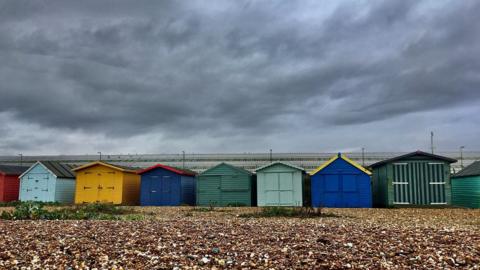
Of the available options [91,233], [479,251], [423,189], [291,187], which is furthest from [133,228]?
[423,189]

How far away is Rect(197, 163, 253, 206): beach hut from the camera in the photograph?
27016 mm

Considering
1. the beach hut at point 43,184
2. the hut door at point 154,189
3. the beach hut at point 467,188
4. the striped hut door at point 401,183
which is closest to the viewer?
the striped hut door at point 401,183

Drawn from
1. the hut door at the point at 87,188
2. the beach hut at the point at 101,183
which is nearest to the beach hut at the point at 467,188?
the beach hut at the point at 101,183

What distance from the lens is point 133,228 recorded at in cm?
989

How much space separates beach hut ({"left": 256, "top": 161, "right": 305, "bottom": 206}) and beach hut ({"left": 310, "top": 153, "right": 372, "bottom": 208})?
110 cm

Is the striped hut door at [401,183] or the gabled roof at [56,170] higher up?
the gabled roof at [56,170]

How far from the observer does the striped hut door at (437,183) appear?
78.9 ft

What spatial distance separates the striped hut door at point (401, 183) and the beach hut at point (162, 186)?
1292 centimetres

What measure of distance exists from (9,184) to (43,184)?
3364mm

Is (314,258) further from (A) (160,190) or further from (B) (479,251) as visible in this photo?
(A) (160,190)

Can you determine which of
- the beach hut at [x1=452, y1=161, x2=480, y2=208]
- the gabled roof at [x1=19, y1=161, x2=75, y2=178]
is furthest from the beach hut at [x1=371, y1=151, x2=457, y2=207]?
the gabled roof at [x1=19, y1=161, x2=75, y2=178]

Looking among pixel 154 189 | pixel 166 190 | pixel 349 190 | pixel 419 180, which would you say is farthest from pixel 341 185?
pixel 154 189

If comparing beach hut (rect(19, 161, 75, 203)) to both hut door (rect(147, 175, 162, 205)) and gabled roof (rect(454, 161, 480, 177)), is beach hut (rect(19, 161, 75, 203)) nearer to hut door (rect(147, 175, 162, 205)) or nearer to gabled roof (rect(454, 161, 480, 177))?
hut door (rect(147, 175, 162, 205))

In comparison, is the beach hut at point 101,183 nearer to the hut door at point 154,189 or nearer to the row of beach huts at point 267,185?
the row of beach huts at point 267,185
